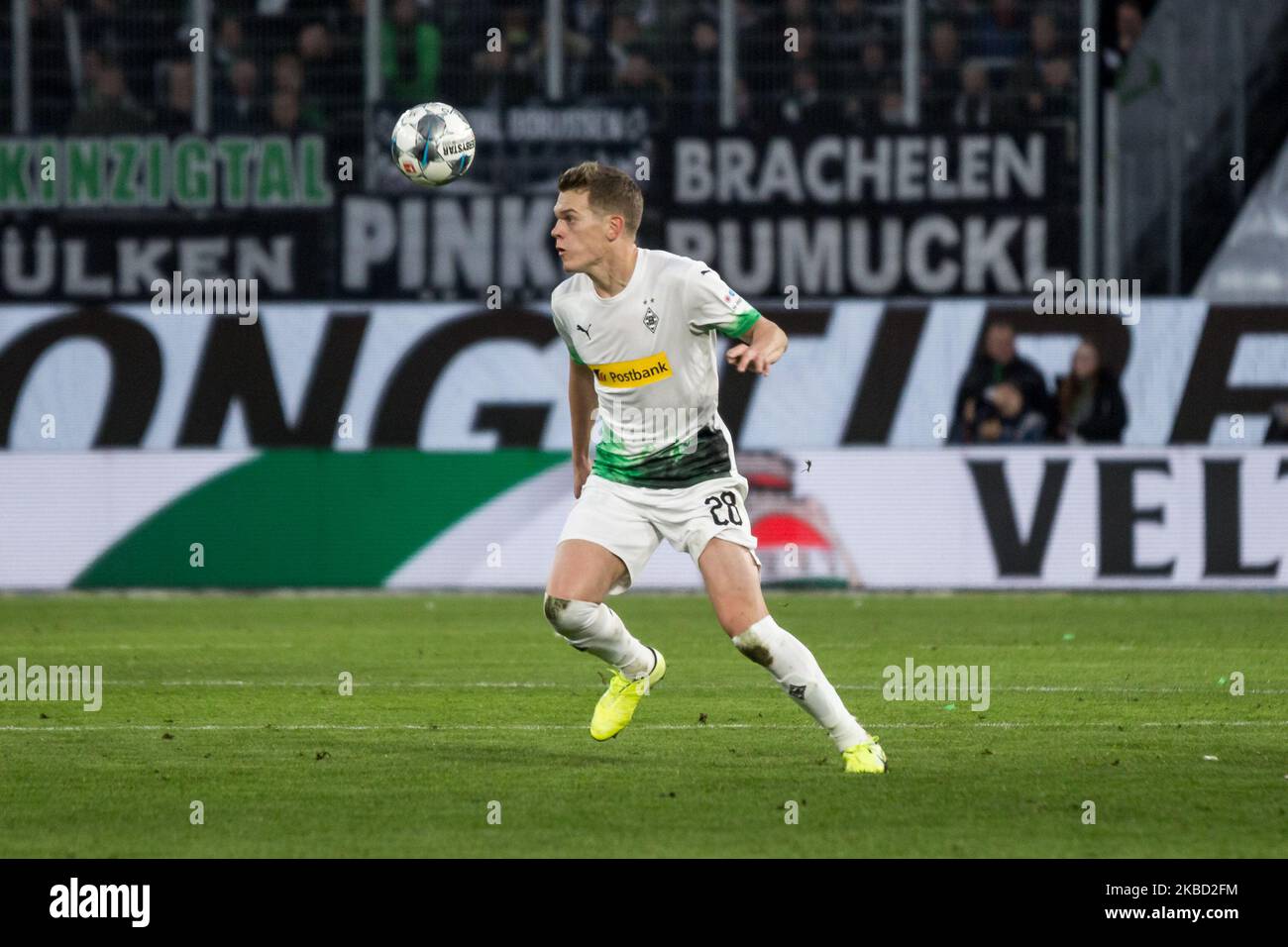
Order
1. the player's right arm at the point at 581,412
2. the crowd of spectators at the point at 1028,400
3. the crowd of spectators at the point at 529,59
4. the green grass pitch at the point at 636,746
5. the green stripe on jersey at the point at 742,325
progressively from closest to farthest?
the green grass pitch at the point at 636,746 < the green stripe on jersey at the point at 742,325 < the player's right arm at the point at 581,412 < the crowd of spectators at the point at 1028,400 < the crowd of spectators at the point at 529,59

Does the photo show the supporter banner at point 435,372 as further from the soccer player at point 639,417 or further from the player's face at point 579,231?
the player's face at point 579,231

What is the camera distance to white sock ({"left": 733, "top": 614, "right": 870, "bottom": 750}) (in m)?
7.88

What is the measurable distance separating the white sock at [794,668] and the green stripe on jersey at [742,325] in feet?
3.41

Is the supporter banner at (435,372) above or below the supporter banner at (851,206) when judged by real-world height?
below

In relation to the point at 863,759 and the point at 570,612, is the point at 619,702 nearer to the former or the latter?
A: the point at 570,612

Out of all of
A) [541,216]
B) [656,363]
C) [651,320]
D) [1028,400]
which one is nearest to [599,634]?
[656,363]

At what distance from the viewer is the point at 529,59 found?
18.9m

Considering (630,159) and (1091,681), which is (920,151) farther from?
(1091,681)

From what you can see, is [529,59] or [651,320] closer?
[651,320]

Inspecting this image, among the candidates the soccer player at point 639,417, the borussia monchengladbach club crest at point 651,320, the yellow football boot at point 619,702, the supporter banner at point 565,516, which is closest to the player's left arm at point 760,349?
the soccer player at point 639,417

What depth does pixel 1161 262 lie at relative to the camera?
1838 centimetres

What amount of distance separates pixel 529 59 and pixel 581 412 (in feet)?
34.8

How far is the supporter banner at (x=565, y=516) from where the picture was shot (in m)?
17.0
